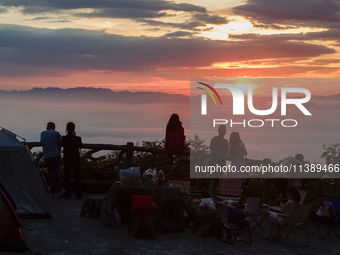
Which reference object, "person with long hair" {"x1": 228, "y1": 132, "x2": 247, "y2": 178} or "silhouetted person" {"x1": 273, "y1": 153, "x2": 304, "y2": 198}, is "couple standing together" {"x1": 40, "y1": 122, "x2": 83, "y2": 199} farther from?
"silhouetted person" {"x1": 273, "y1": 153, "x2": 304, "y2": 198}

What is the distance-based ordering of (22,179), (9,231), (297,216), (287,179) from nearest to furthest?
(9,231) < (297,216) < (22,179) < (287,179)

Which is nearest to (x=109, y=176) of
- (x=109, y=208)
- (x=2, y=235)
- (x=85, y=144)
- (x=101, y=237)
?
(x=85, y=144)

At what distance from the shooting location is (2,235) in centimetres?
703

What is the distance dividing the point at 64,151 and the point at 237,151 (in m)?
4.52

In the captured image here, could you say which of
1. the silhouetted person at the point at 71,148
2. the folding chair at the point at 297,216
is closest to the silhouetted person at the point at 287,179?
the folding chair at the point at 297,216

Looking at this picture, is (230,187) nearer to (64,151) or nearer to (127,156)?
(127,156)

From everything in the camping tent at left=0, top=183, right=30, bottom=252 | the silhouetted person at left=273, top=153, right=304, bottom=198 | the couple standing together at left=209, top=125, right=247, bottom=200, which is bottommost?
the camping tent at left=0, top=183, right=30, bottom=252

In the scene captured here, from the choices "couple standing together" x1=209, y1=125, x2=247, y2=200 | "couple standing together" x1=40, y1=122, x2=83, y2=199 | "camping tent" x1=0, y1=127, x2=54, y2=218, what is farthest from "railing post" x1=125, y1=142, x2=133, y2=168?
"camping tent" x1=0, y1=127, x2=54, y2=218

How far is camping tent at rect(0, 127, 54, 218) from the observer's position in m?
9.27

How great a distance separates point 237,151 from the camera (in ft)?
36.8

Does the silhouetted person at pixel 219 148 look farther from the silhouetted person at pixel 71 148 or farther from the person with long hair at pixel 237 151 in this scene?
the silhouetted person at pixel 71 148

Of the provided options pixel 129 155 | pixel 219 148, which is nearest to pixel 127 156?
pixel 129 155

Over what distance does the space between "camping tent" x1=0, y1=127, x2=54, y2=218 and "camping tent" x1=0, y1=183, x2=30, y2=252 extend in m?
2.05

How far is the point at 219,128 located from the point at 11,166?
202 inches
